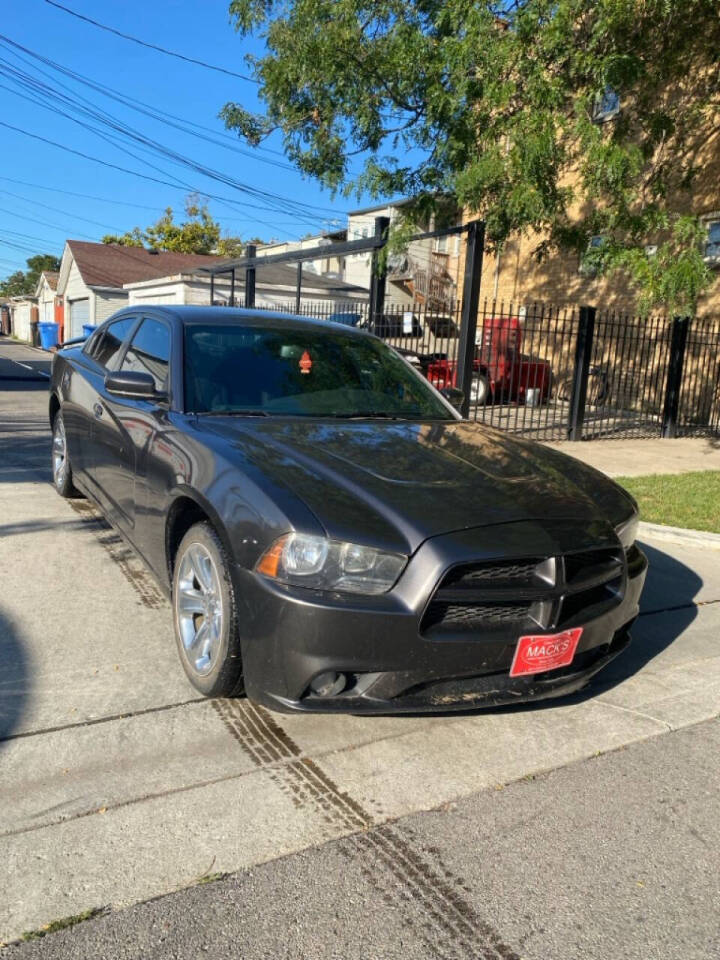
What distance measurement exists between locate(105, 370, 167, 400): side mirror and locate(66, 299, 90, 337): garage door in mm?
33096

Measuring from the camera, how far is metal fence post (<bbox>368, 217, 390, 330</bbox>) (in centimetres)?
1238

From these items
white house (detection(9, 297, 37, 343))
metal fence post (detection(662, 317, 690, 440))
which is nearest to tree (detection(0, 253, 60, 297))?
white house (detection(9, 297, 37, 343))

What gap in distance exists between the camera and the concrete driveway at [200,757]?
2.26 m

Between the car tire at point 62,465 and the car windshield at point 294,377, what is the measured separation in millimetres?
2423

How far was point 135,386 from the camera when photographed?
3.76 m

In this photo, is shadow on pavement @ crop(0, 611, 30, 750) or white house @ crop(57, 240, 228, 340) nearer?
shadow on pavement @ crop(0, 611, 30, 750)

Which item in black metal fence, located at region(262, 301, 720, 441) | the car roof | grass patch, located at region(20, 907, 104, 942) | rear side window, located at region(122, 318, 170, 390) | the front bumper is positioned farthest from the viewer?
black metal fence, located at region(262, 301, 720, 441)

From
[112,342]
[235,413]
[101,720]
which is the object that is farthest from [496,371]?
[101,720]

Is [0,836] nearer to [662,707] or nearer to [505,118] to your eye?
[662,707]

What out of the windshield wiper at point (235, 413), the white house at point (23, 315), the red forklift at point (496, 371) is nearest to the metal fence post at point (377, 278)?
the red forklift at point (496, 371)

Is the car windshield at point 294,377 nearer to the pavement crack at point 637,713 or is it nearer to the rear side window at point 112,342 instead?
the rear side window at point 112,342

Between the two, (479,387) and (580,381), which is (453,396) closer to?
(580,381)

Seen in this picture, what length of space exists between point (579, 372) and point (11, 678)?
10.8m

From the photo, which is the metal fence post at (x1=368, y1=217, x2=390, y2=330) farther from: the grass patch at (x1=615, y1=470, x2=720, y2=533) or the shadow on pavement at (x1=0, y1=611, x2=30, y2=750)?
the shadow on pavement at (x1=0, y1=611, x2=30, y2=750)
